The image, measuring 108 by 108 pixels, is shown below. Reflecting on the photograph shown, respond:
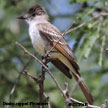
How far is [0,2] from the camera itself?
6.25m

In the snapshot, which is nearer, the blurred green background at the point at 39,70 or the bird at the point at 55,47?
the bird at the point at 55,47

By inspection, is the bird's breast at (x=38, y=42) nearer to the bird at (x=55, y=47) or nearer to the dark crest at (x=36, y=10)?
the bird at (x=55, y=47)

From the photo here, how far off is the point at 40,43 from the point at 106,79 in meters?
2.54

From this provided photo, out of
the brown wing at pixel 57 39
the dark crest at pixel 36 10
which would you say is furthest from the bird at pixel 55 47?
the dark crest at pixel 36 10

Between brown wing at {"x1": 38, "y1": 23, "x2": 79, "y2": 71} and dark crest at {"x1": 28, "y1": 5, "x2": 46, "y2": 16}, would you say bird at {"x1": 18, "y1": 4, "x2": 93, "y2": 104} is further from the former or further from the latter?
dark crest at {"x1": 28, "y1": 5, "x2": 46, "y2": 16}

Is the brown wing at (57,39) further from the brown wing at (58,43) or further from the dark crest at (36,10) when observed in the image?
the dark crest at (36,10)

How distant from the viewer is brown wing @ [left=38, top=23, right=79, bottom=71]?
521 centimetres

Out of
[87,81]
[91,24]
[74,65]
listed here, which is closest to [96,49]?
[87,81]

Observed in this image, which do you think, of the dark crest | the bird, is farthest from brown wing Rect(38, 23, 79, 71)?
the dark crest

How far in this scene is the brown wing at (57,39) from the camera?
521cm

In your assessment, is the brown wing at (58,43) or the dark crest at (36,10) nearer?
the brown wing at (58,43)

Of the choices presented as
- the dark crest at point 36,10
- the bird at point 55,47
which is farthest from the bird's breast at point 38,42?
the dark crest at point 36,10

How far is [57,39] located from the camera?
5.34 metres

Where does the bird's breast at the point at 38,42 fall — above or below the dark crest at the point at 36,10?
below
